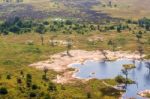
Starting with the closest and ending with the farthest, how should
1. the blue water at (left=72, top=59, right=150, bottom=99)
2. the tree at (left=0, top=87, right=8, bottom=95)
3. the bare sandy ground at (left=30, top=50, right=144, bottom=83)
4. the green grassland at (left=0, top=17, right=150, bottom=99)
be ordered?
1. the tree at (left=0, top=87, right=8, bottom=95)
2. the green grassland at (left=0, top=17, right=150, bottom=99)
3. the blue water at (left=72, top=59, right=150, bottom=99)
4. the bare sandy ground at (left=30, top=50, right=144, bottom=83)

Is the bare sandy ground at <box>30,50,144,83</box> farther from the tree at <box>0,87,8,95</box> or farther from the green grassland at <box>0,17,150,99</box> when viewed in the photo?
the tree at <box>0,87,8,95</box>

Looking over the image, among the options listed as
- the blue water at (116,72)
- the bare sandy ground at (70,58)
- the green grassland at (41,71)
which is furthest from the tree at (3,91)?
the blue water at (116,72)

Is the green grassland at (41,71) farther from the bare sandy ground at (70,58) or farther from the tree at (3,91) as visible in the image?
the bare sandy ground at (70,58)

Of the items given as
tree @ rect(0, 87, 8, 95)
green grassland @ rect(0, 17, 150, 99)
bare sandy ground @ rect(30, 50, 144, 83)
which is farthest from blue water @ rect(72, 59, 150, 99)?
tree @ rect(0, 87, 8, 95)

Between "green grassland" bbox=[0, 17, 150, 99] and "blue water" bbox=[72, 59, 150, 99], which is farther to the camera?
"blue water" bbox=[72, 59, 150, 99]

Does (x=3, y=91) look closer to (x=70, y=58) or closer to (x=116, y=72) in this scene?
(x=116, y=72)

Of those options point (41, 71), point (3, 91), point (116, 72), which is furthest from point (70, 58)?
point (3, 91)
